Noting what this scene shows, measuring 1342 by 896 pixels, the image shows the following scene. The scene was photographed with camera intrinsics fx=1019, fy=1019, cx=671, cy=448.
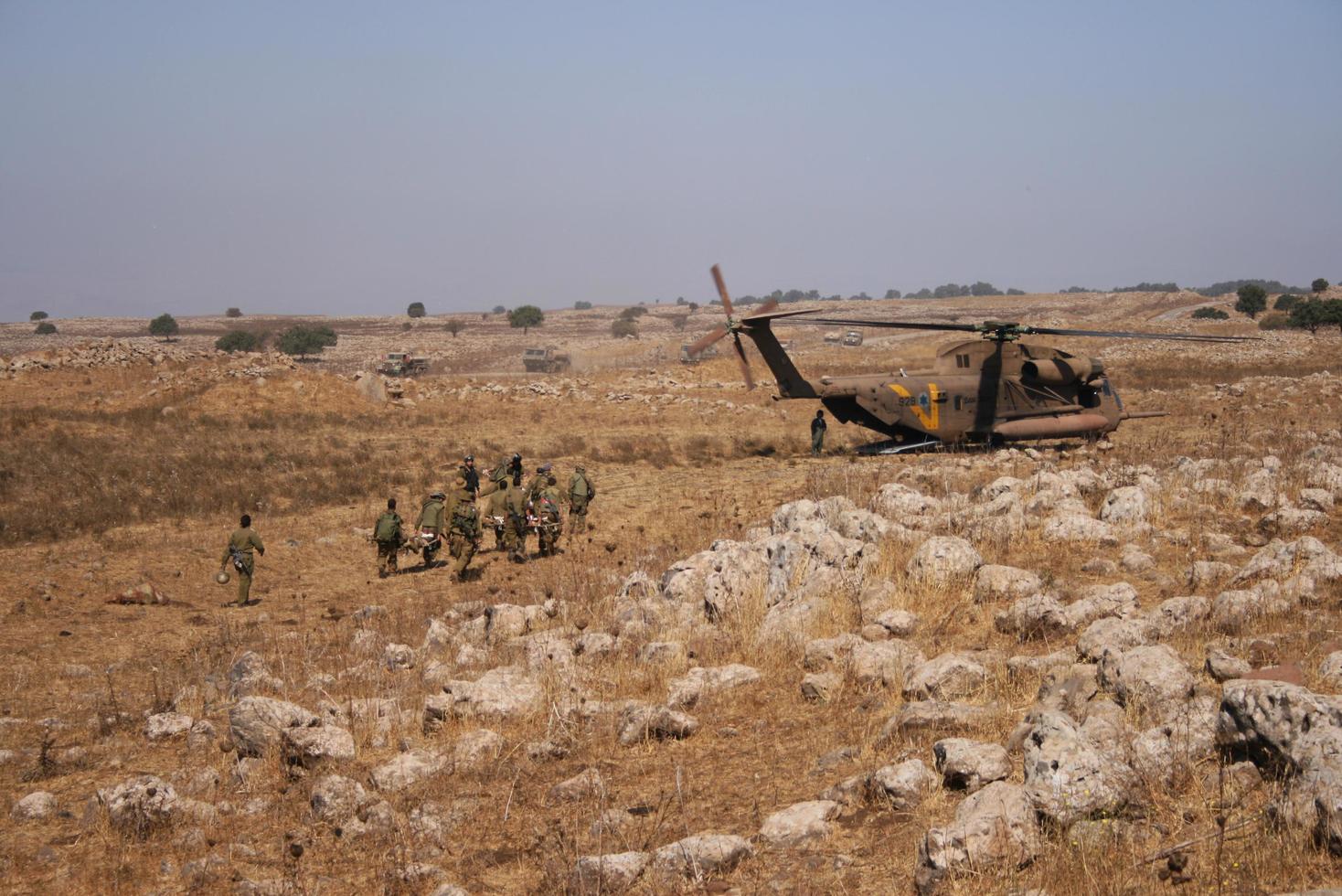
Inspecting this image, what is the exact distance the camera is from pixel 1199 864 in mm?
4715

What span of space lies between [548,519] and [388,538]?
246 cm

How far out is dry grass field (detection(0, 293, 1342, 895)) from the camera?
5.47 metres

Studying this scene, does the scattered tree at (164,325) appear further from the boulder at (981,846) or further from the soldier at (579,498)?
the boulder at (981,846)

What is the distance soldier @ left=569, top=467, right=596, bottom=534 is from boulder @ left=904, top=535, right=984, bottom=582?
828cm

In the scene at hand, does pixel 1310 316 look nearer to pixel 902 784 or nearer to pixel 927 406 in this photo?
pixel 927 406

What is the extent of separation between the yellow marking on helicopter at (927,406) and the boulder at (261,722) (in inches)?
638

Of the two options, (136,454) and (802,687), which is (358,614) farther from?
(136,454)

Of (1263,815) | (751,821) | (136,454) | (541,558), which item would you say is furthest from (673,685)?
(136,454)

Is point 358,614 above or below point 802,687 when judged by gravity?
below

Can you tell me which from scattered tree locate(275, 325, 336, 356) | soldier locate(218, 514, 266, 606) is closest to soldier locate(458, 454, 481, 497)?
soldier locate(218, 514, 266, 606)

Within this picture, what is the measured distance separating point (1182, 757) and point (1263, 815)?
621mm

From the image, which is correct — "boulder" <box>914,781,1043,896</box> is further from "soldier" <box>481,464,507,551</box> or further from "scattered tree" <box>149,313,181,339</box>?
"scattered tree" <box>149,313,181,339</box>

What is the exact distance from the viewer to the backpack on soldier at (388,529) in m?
15.7

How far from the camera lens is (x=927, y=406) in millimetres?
21547
